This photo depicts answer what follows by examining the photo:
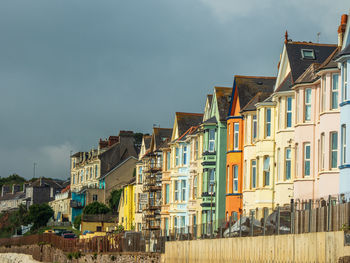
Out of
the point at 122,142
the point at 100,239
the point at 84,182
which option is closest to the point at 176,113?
the point at 100,239

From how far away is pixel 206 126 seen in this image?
69562 mm

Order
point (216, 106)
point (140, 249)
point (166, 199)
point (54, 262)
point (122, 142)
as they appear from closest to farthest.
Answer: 1. point (140, 249)
2. point (216, 106)
3. point (166, 199)
4. point (54, 262)
5. point (122, 142)

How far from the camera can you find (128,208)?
4321 inches

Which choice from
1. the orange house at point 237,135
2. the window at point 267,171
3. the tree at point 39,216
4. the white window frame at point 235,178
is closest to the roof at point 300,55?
the window at point 267,171

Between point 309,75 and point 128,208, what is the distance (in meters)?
63.0

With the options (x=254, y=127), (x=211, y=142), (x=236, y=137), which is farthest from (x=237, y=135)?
(x=211, y=142)

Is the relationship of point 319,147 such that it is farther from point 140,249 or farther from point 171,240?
point 140,249

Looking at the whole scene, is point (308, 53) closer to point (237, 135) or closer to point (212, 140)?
point (237, 135)

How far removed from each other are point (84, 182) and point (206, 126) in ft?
280

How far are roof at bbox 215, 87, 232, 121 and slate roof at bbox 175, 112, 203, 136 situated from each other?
14158mm

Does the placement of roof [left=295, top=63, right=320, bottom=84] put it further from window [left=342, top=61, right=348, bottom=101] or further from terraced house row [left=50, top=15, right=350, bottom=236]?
window [left=342, top=61, right=348, bottom=101]

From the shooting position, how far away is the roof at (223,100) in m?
68.5

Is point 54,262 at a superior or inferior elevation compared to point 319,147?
inferior

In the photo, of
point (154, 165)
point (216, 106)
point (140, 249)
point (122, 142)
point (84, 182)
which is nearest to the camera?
point (140, 249)
